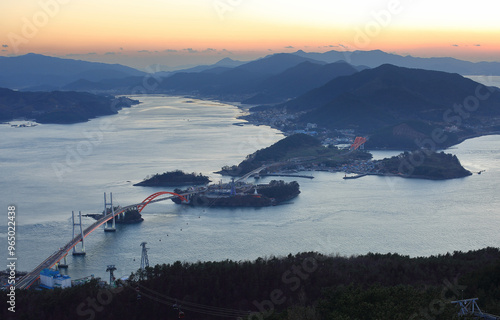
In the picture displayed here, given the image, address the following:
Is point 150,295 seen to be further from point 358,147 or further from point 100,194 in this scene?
point 358,147

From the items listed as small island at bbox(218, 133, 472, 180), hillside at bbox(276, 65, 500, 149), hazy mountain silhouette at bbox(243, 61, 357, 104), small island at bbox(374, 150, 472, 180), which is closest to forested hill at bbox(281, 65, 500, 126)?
hillside at bbox(276, 65, 500, 149)

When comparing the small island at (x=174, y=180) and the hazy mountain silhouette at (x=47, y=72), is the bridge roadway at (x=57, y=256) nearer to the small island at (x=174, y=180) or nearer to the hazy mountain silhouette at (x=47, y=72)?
the small island at (x=174, y=180)

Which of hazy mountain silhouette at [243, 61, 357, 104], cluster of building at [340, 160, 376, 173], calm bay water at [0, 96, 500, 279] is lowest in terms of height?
calm bay water at [0, 96, 500, 279]

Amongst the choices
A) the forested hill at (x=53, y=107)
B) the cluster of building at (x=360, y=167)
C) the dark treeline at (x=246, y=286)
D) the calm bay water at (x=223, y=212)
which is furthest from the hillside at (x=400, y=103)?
the dark treeline at (x=246, y=286)

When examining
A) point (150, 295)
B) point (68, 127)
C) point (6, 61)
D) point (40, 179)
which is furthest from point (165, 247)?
point (6, 61)

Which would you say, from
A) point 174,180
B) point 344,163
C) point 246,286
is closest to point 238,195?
point 174,180

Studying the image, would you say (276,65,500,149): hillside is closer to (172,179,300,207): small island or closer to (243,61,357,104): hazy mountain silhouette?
(243,61,357,104): hazy mountain silhouette

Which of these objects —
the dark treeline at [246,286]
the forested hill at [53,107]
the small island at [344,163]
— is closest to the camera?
the dark treeline at [246,286]
